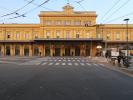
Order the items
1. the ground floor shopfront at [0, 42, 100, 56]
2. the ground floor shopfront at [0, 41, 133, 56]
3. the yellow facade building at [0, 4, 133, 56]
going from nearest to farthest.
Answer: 1. the ground floor shopfront at [0, 41, 133, 56]
2. the ground floor shopfront at [0, 42, 100, 56]
3. the yellow facade building at [0, 4, 133, 56]

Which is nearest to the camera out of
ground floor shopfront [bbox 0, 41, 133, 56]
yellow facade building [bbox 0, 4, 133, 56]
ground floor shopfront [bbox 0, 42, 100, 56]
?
ground floor shopfront [bbox 0, 41, 133, 56]

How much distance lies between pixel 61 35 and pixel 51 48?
580cm

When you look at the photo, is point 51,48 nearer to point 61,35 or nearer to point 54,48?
point 54,48

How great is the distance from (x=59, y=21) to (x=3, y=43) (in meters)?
20.9

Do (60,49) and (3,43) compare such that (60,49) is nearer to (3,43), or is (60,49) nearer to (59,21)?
(59,21)

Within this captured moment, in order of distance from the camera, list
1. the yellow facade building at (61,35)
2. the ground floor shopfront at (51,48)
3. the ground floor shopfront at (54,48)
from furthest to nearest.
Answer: the yellow facade building at (61,35)
the ground floor shopfront at (51,48)
the ground floor shopfront at (54,48)

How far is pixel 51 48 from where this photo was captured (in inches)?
3538

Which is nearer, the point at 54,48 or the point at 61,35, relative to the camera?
the point at 54,48

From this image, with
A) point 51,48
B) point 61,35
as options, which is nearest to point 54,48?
point 51,48

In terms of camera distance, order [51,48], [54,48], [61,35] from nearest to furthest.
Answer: [51,48] < [54,48] < [61,35]

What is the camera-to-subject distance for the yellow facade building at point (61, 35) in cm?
8988

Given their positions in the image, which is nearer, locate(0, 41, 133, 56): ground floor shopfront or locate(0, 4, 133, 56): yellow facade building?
locate(0, 41, 133, 56): ground floor shopfront

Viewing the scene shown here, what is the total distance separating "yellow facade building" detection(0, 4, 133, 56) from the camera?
8988 centimetres

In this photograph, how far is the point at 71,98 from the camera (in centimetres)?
970
